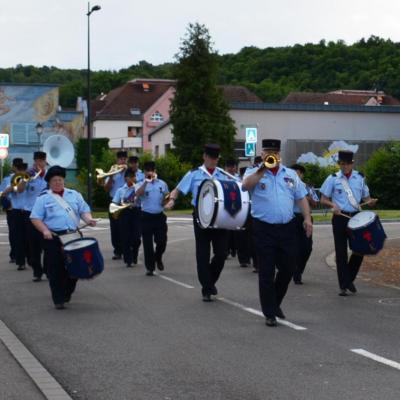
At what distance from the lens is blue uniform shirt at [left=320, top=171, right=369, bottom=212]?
12953 mm

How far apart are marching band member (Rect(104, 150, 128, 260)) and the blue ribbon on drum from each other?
733cm

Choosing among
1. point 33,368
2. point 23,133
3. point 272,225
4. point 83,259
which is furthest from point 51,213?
point 23,133

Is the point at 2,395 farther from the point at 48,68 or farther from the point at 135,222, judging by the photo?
the point at 48,68

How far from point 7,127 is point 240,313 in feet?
229

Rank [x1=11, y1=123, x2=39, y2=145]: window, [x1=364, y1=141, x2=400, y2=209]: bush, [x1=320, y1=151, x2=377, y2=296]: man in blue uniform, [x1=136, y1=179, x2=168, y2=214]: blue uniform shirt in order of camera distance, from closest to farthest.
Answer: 1. [x1=320, y1=151, x2=377, y2=296]: man in blue uniform
2. [x1=136, y1=179, x2=168, y2=214]: blue uniform shirt
3. [x1=364, y1=141, x2=400, y2=209]: bush
4. [x1=11, y1=123, x2=39, y2=145]: window

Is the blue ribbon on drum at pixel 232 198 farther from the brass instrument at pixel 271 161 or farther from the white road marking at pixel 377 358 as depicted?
the white road marking at pixel 377 358

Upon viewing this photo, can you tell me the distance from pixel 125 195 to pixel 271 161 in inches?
329

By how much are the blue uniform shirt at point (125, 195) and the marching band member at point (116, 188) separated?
0.83m

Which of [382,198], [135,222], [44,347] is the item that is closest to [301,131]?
[382,198]

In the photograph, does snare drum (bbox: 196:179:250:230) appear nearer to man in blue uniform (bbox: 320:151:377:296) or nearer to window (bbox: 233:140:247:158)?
man in blue uniform (bbox: 320:151:377:296)

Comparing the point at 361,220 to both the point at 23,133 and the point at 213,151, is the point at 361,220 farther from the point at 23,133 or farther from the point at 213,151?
→ the point at 23,133

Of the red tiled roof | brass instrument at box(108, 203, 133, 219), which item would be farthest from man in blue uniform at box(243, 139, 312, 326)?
the red tiled roof

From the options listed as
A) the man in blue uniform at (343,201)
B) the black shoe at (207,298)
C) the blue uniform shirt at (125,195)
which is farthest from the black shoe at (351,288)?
the blue uniform shirt at (125,195)

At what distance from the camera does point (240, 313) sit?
1127cm
